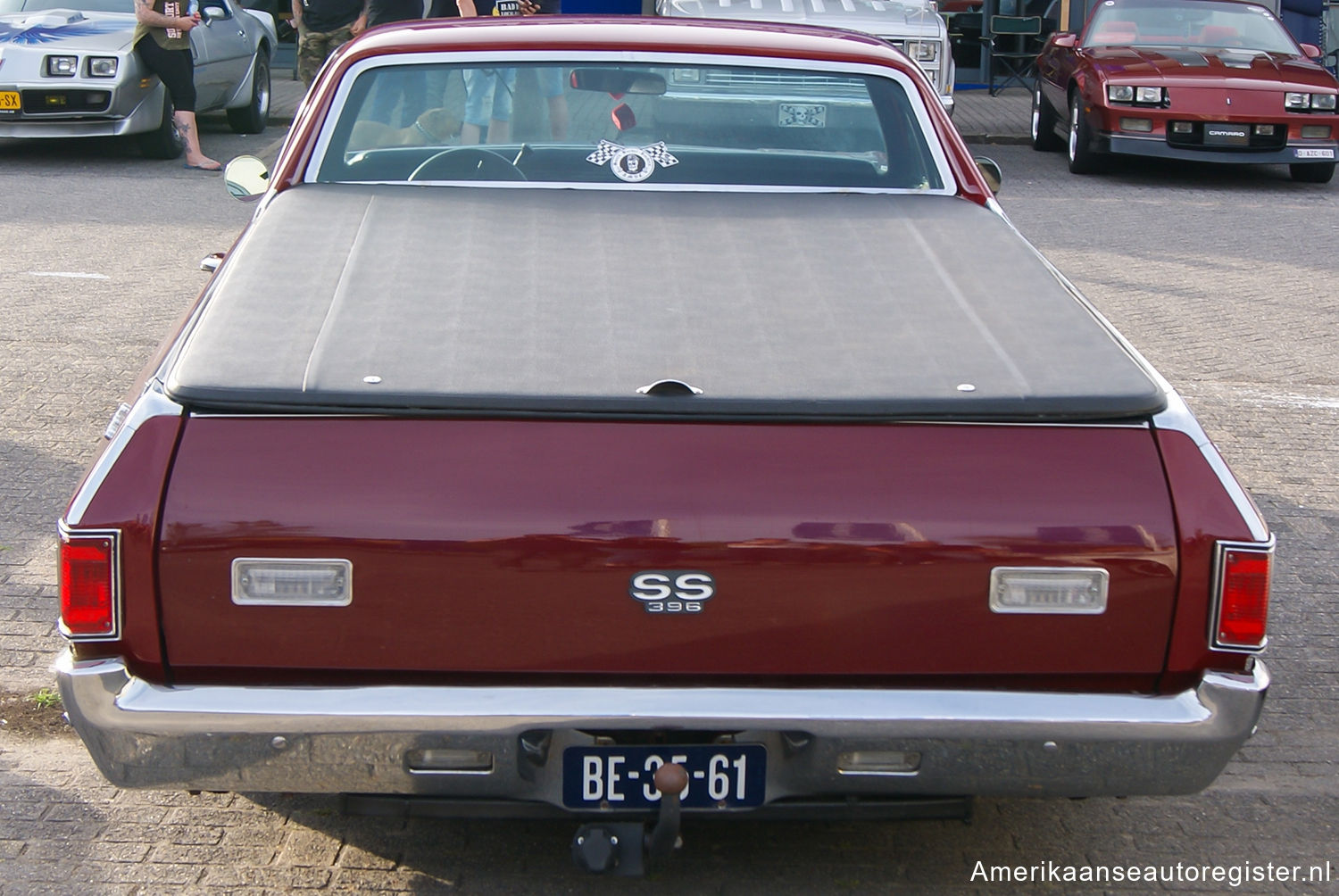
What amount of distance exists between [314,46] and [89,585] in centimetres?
916

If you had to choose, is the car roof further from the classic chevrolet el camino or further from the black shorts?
the black shorts

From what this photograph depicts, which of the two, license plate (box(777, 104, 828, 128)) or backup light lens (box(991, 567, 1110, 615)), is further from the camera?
license plate (box(777, 104, 828, 128))

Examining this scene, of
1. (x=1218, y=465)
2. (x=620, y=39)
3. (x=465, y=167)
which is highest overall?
(x=620, y=39)

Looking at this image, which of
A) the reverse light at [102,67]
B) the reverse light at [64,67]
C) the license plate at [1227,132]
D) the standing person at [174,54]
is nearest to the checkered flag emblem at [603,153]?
the standing person at [174,54]

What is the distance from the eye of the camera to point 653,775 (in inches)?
98.7

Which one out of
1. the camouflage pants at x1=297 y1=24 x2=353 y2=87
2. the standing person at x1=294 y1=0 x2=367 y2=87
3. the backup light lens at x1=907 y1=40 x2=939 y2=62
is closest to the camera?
the standing person at x1=294 y1=0 x2=367 y2=87

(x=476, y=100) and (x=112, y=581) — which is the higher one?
(x=476, y=100)

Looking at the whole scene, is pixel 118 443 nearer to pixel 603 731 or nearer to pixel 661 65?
pixel 603 731

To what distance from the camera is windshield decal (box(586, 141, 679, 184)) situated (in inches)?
164

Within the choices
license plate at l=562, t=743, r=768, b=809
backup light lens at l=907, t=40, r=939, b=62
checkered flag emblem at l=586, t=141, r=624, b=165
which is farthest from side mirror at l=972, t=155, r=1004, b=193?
backup light lens at l=907, t=40, r=939, b=62

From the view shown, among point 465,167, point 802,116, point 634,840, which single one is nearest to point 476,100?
point 465,167

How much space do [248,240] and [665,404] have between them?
1.47 metres

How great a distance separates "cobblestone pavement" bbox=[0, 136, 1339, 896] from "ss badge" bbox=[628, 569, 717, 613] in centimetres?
79

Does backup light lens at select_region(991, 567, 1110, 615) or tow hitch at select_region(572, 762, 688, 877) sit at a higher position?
backup light lens at select_region(991, 567, 1110, 615)
